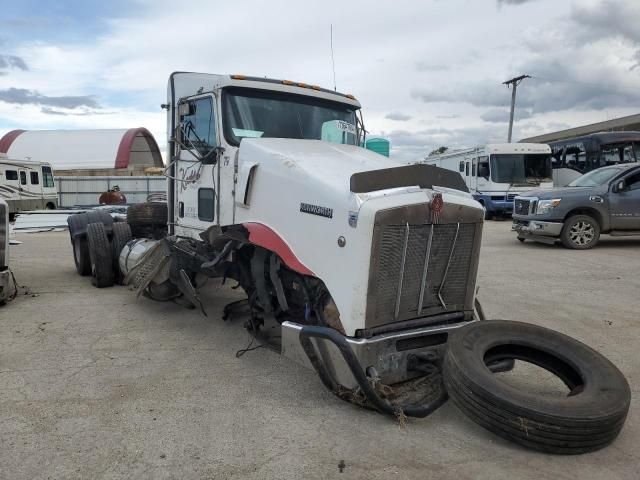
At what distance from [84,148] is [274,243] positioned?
41.3 m

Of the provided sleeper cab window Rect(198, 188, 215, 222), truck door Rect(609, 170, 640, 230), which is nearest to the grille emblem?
sleeper cab window Rect(198, 188, 215, 222)

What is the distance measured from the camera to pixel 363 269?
3.69m

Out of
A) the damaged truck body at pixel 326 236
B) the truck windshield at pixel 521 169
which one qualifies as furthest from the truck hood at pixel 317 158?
the truck windshield at pixel 521 169

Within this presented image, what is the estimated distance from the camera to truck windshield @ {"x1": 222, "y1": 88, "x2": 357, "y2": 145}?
17.5 ft

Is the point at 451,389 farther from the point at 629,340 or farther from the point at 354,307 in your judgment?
the point at 629,340

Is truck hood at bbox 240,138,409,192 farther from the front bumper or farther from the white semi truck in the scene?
the front bumper

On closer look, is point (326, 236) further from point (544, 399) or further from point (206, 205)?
point (206, 205)

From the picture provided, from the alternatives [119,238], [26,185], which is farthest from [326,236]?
[26,185]

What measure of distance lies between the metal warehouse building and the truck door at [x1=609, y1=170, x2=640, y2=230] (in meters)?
32.7

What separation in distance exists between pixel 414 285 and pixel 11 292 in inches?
230

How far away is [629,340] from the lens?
5.54 metres

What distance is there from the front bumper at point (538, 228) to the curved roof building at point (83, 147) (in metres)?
31.8

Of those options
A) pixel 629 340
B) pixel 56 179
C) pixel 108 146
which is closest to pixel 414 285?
pixel 629 340

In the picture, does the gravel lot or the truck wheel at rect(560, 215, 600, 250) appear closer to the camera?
the gravel lot
